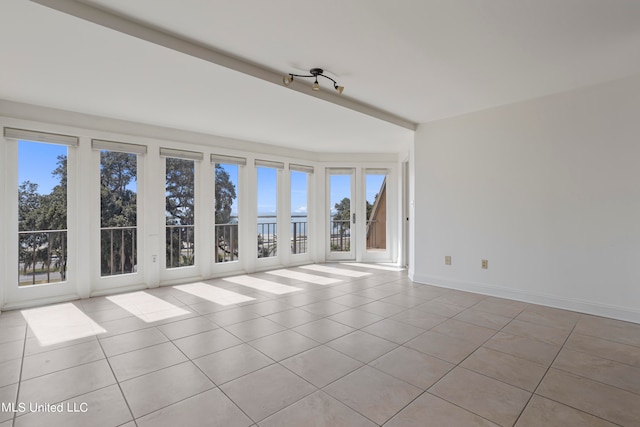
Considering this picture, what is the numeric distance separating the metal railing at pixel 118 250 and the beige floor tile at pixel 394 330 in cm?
329

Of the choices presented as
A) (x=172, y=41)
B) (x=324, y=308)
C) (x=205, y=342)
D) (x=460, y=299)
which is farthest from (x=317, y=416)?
(x=460, y=299)

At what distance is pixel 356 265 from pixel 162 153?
12.4ft

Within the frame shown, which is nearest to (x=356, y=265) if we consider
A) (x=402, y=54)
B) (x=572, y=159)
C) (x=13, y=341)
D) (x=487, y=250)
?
(x=487, y=250)

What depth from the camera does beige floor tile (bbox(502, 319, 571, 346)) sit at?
2664 millimetres

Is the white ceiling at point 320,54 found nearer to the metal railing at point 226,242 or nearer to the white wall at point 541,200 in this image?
the white wall at point 541,200

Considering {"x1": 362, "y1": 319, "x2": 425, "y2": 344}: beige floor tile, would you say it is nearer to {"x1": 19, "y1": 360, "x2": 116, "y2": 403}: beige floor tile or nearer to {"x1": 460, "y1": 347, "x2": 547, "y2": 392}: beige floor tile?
{"x1": 460, "y1": 347, "x2": 547, "y2": 392}: beige floor tile

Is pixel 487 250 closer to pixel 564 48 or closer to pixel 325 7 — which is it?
pixel 564 48

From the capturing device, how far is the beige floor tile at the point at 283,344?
2.42 m

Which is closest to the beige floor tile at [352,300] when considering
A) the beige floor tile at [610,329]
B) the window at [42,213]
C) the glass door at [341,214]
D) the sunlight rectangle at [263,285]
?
the sunlight rectangle at [263,285]

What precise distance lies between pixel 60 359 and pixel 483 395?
9.30 ft

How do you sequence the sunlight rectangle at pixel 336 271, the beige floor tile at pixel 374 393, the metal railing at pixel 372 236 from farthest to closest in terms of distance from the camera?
1. the metal railing at pixel 372 236
2. the sunlight rectangle at pixel 336 271
3. the beige floor tile at pixel 374 393

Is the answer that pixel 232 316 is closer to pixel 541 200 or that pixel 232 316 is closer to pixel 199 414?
pixel 199 414

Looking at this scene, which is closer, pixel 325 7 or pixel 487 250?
pixel 325 7

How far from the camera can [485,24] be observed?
7.13 feet
